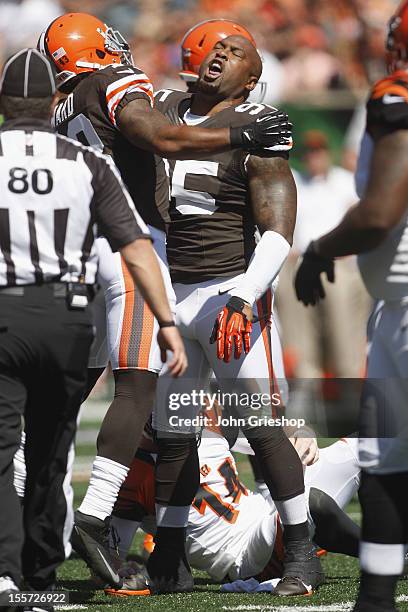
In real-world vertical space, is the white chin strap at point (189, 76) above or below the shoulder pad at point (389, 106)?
above

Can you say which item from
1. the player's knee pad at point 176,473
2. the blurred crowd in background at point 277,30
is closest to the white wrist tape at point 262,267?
the player's knee pad at point 176,473

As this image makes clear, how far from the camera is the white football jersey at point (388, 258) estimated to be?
11.3 ft

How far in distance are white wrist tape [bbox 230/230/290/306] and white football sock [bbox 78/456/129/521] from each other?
0.77 meters

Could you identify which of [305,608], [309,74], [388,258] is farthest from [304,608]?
[309,74]

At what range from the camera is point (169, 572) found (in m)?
4.70

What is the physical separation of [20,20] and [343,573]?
25.9ft

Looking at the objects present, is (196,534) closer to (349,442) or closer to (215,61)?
(349,442)

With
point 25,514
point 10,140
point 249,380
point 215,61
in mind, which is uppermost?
point 215,61

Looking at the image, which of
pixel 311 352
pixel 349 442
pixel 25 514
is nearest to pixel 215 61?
pixel 349 442

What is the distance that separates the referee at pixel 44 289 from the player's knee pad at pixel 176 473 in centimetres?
104

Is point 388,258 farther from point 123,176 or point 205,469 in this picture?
point 205,469

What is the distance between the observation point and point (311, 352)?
11062mm

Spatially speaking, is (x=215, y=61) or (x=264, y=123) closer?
(x=264, y=123)

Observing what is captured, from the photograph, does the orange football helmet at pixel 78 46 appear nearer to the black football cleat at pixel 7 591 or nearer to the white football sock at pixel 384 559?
the black football cleat at pixel 7 591
